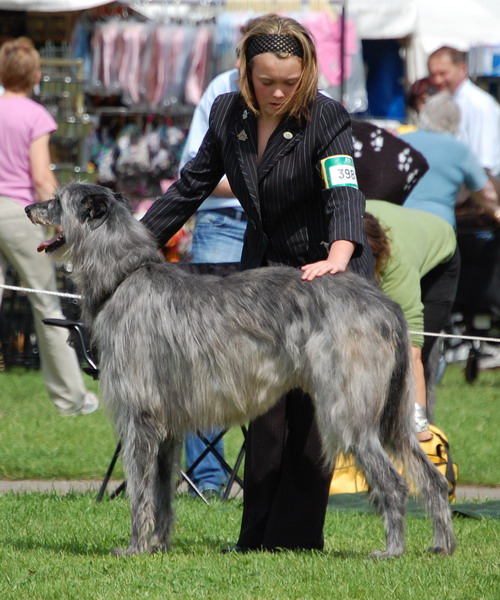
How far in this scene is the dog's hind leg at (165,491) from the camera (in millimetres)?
5340

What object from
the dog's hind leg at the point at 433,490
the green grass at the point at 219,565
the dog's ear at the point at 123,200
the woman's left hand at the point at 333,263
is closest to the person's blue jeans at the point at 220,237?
the green grass at the point at 219,565

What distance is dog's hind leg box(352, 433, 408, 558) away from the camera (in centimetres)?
498

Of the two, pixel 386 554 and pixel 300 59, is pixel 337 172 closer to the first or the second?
pixel 300 59

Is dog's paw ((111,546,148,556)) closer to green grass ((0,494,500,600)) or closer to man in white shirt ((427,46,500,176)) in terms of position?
green grass ((0,494,500,600))

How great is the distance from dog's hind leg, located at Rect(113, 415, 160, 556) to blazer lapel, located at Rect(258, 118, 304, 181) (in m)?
1.23

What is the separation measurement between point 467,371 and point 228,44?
457 cm

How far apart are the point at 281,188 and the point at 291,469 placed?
1.28 m

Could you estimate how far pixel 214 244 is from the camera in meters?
7.16

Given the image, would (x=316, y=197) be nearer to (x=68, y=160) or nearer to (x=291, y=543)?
(x=291, y=543)

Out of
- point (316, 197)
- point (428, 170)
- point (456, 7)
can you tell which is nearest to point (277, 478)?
point (316, 197)

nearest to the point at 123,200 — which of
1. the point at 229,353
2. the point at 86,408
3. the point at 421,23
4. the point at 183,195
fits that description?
→ the point at 183,195

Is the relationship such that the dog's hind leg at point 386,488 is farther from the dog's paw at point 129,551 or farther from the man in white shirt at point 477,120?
the man in white shirt at point 477,120

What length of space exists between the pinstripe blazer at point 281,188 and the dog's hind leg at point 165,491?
92cm

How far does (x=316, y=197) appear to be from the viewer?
5.15m
